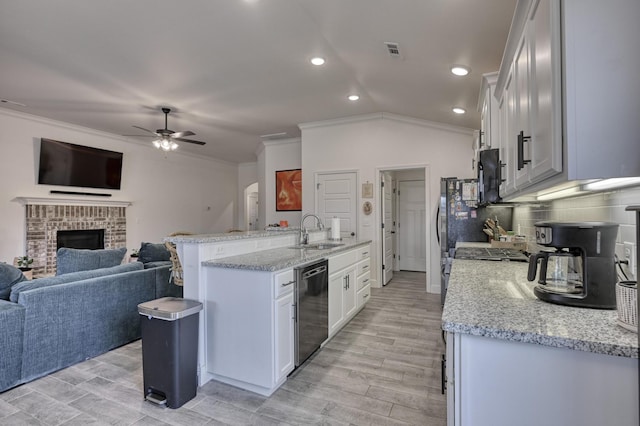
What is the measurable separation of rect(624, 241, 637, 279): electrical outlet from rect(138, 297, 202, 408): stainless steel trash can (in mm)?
2372

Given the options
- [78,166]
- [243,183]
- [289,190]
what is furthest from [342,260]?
[243,183]

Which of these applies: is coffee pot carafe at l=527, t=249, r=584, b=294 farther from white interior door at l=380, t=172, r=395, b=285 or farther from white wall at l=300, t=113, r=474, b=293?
white interior door at l=380, t=172, r=395, b=285

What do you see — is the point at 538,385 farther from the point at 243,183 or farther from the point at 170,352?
the point at 243,183

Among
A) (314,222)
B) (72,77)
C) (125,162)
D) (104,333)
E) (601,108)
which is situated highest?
(72,77)

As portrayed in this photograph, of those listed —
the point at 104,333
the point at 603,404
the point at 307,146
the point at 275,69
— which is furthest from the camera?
the point at 307,146

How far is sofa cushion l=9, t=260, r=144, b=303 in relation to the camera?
2512mm

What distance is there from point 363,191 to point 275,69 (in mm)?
2696

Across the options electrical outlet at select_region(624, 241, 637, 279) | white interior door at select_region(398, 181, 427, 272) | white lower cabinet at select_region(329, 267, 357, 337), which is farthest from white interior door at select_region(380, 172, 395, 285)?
electrical outlet at select_region(624, 241, 637, 279)

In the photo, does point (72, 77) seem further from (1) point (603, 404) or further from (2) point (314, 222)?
(1) point (603, 404)

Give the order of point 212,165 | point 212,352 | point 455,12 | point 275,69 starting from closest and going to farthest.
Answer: point 455,12 < point 212,352 < point 275,69 < point 212,165

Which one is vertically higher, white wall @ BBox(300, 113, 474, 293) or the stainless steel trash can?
white wall @ BBox(300, 113, 474, 293)

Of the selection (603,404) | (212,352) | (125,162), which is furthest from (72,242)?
(603,404)

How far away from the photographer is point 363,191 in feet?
18.7

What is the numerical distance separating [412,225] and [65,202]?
6.77 m
